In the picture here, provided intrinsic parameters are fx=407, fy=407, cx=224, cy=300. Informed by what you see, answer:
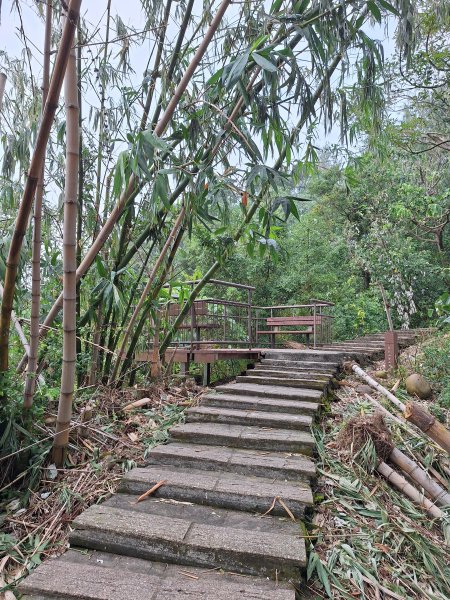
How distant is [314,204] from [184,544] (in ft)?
41.6

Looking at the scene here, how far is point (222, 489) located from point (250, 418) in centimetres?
84

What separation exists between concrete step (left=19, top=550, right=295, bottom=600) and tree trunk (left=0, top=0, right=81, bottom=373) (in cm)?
108

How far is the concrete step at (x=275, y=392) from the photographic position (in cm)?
334

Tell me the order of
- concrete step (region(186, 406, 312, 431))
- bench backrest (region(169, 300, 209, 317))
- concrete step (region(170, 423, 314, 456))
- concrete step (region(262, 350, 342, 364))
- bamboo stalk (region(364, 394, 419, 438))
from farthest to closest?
bench backrest (region(169, 300, 209, 317)) < concrete step (region(262, 350, 342, 364)) < bamboo stalk (region(364, 394, 419, 438)) < concrete step (region(186, 406, 312, 431)) < concrete step (region(170, 423, 314, 456))

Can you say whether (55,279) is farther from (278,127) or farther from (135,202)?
(278,127)

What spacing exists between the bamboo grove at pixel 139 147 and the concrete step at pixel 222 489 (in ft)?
1.77

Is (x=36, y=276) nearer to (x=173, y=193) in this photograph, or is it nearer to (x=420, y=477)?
(x=173, y=193)

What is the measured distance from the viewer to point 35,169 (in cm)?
194

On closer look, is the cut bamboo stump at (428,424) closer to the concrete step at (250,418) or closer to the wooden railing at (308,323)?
the concrete step at (250,418)

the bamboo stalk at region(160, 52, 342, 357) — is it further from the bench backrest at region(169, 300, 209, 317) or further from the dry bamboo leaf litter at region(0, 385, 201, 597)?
the bench backrest at region(169, 300, 209, 317)

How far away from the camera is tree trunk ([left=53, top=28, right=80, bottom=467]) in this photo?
1969 mm

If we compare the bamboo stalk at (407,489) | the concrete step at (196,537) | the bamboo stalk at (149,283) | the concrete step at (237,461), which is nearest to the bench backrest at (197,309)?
the bamboo stalk at (149,283)

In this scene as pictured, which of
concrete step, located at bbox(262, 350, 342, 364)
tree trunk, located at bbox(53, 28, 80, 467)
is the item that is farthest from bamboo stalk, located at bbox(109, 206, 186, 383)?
concrete step, located at bbox(262, 350, 342, 364)

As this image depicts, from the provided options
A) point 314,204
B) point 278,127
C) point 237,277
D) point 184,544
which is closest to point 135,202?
point 278,127
